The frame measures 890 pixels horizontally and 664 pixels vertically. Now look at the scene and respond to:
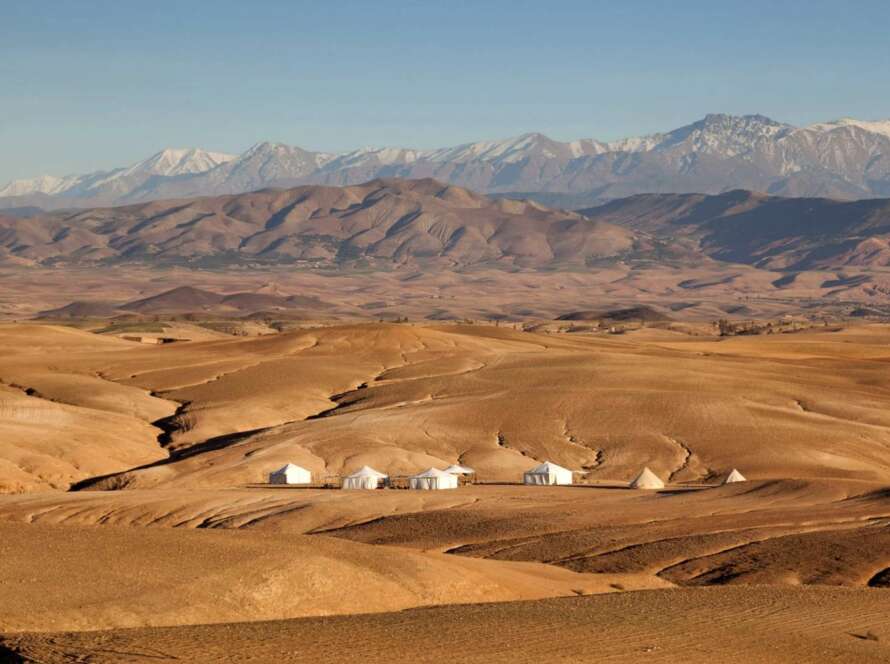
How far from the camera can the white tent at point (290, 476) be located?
74.1 m

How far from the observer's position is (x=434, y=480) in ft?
236

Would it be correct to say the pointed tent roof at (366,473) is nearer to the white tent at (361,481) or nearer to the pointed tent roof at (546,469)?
the white tent at (361,481)

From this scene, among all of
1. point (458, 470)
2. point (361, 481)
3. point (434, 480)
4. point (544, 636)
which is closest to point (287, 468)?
point (361, 481)

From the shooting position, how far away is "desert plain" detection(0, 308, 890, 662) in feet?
112

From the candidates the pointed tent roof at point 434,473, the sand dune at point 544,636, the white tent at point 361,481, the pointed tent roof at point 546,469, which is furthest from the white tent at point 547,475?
the sand dune at point 544,636

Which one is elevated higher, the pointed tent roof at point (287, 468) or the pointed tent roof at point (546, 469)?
the pointed tent roof at point (287, 468)

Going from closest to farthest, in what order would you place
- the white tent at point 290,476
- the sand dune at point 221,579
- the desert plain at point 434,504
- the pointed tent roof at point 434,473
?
the desert plain at point 434,504, the sand dune at point 221,579, the pointed tent roof at point 434,473, the white tent at point 290,476

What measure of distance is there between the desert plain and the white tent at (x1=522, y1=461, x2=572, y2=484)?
3.13ft

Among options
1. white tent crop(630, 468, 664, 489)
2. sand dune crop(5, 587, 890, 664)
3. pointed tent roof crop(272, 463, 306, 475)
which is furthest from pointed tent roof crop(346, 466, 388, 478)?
sand dune crop(5, 587, 890, 664)

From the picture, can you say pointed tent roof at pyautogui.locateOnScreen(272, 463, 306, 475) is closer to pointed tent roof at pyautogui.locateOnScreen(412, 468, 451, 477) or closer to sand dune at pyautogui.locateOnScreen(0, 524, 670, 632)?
pointed tent roof at pyautogui.locateOnScreen(412, 468, 451, 477)

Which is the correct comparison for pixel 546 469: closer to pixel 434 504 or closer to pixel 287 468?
pixel 434 504

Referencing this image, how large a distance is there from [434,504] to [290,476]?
12.1 m

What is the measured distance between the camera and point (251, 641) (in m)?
31.7

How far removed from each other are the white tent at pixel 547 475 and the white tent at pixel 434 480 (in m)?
3.81
